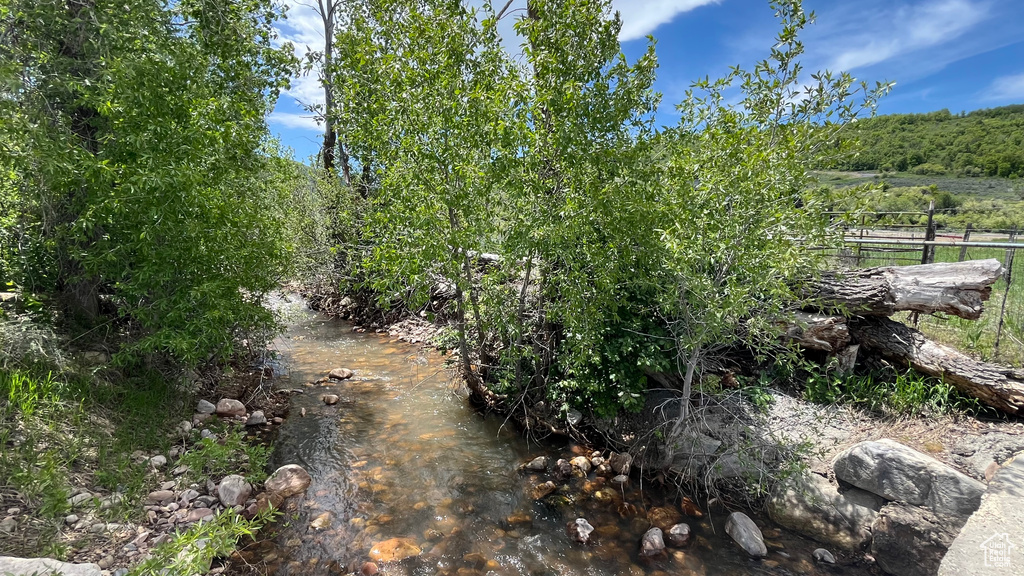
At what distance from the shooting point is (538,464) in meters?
4.89

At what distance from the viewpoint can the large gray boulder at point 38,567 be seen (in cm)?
226

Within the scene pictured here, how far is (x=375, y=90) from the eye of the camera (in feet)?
16.0

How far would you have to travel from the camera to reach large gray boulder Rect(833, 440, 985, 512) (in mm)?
3373

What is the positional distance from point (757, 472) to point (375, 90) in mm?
5588

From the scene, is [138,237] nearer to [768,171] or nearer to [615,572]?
[615,572]

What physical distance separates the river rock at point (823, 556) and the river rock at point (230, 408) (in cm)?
631

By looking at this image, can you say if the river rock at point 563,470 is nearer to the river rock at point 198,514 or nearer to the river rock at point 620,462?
the river rock at point 620,462

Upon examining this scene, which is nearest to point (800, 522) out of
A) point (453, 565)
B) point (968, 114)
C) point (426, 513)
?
point (453, 565)

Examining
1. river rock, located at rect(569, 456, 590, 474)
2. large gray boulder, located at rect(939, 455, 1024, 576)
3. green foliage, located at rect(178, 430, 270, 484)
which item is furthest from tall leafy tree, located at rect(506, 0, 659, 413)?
green foliage, located at rect(178, 430, 270, 484)

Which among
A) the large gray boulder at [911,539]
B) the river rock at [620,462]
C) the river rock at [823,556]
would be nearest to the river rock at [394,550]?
the river rock at [620,462]

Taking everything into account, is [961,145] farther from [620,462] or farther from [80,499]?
[80,499]

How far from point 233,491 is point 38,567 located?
1674 mm

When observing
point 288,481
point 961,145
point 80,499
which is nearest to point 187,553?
point 80,499

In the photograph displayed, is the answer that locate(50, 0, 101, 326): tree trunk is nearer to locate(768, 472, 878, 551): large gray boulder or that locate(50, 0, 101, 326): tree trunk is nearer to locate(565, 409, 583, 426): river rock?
locate(565, 409, 583, 426): river rock
